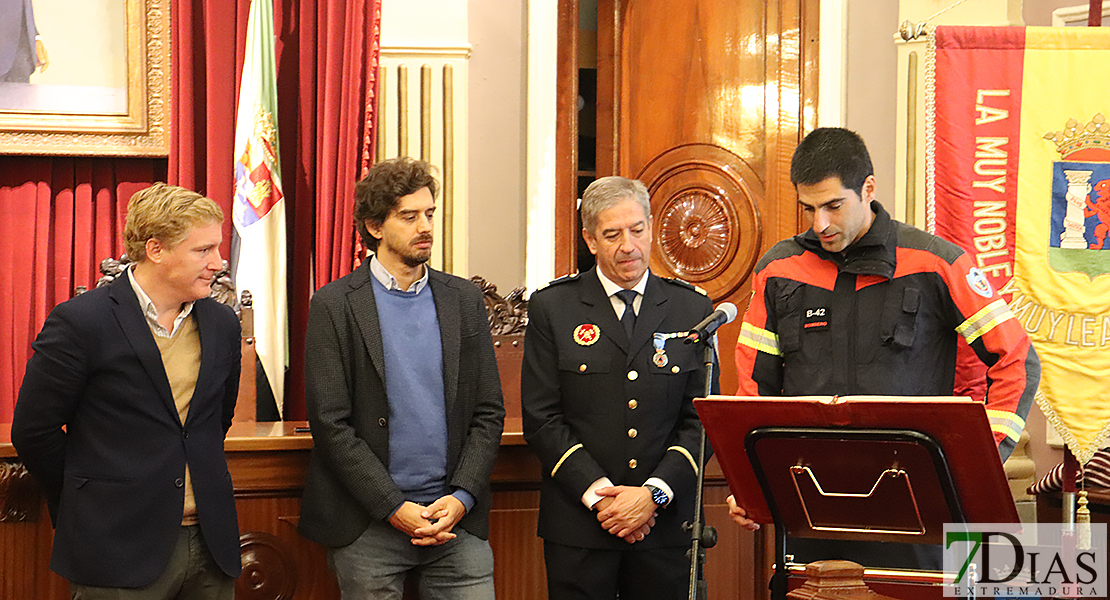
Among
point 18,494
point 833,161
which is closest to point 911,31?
point 833,161

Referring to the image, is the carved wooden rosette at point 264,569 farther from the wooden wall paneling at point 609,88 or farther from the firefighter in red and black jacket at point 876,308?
the wooden wall paneling at point 609,88

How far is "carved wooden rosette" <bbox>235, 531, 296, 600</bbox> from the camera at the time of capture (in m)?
2.55

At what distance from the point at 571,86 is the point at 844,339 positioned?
8.67 feet

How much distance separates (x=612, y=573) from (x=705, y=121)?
2640mm

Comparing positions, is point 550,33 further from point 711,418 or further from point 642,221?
point 711,418

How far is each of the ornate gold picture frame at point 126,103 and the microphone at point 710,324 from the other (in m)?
3.08

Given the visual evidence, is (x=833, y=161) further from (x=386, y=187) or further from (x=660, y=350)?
(x=386, y=187)

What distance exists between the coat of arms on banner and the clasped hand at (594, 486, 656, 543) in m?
1.60

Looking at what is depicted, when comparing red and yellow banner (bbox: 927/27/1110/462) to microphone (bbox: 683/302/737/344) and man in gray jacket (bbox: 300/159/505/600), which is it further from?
man in gray jacket (bbox: 300/159/505/600)

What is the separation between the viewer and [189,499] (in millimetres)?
2191

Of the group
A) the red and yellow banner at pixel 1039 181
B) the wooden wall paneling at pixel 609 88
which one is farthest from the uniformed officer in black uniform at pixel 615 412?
the wooden wall paneling at pixel 609 88

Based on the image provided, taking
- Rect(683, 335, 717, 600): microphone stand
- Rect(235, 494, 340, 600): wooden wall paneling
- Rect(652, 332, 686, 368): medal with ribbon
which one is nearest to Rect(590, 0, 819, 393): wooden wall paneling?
Rect(652, 332, 686, 368): medal with ribbon

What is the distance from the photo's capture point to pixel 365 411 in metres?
2.39

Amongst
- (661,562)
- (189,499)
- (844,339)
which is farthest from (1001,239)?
(189,499)
